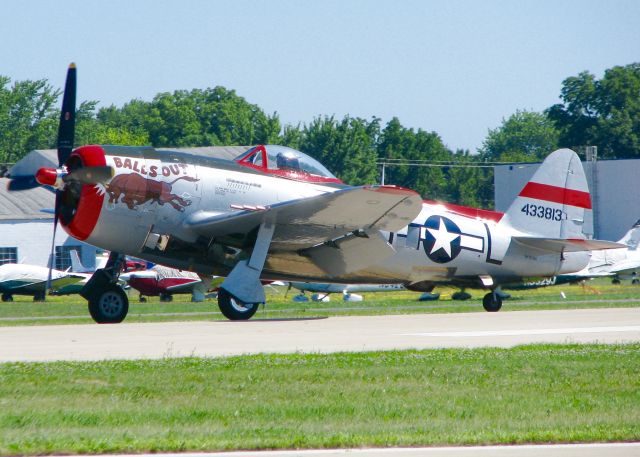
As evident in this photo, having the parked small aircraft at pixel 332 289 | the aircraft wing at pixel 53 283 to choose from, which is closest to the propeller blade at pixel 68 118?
the parked small aircraft at pixel 332 289

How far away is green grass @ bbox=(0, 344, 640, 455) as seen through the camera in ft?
27.5

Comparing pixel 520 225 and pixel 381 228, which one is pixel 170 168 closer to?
pixel 381 228

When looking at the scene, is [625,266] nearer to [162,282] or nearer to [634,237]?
[634,237]

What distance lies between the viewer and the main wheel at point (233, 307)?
2020 cm

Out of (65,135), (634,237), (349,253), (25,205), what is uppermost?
(65,135)

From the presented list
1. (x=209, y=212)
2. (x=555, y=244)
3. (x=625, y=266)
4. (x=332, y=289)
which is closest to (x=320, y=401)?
(x=209, y=212)

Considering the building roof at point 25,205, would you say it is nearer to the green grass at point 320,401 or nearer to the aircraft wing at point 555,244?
the aircraft wing at point 555,244

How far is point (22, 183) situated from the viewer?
821 inches

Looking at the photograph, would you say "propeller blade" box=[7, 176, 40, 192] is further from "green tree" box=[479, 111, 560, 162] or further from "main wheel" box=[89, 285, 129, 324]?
"green tree" box=[479, 111, 560, 162]

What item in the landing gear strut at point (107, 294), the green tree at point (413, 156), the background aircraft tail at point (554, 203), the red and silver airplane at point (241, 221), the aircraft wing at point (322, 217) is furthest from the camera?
the green tree at point (413, 156)

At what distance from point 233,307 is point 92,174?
3.82 meters

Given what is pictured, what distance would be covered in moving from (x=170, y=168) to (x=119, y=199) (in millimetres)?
1217

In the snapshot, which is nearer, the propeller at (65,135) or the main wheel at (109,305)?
the propeller at (65,135)

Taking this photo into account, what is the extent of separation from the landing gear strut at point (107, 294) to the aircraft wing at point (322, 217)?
1.72 metres
